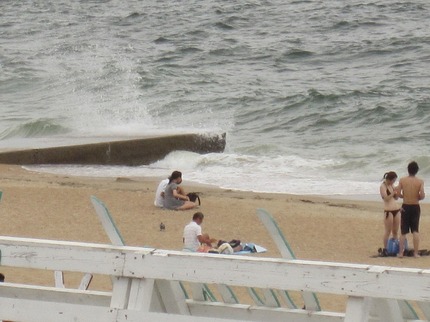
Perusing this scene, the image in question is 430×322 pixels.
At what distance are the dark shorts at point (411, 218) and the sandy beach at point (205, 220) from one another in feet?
1.11

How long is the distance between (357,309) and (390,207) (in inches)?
323

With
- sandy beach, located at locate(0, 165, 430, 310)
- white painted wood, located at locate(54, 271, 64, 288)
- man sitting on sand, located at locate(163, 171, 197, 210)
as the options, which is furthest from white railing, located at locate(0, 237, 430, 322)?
man sitting on sand, located at locate(163, 171, 197, 210)

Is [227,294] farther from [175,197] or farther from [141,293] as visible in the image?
[175,197]

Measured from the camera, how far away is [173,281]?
448 cm

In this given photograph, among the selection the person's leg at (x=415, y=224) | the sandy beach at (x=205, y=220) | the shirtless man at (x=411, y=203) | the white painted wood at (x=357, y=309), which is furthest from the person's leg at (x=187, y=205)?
the white painted wood at (x=357, y=309)

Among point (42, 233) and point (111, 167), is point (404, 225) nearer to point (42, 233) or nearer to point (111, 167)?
point (42, 233)

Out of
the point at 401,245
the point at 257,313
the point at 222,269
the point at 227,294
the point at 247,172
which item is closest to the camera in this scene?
the point at 222,269

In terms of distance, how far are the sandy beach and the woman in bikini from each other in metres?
0.32

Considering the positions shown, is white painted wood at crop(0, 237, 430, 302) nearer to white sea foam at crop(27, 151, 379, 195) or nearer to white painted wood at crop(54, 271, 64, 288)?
white painted wood at crop(54, 271, 64, 288)

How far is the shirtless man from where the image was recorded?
38.7 feet

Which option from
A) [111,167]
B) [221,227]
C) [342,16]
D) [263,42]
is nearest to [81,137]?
[111,167]

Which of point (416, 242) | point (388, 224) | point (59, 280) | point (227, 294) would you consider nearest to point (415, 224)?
point (416, 242)

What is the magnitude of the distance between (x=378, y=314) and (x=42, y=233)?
8523mm

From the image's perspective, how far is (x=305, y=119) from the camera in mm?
26266
